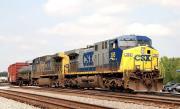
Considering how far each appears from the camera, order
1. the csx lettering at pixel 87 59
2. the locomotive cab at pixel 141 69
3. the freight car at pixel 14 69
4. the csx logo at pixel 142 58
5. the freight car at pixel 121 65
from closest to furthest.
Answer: the locomotive cab at pixel 141 69 → the freight car at pixel 121 65 → the csx logo at pixel 142 58 → the csx lettering at pixel 87 59 → the freight car at pixel 14 69

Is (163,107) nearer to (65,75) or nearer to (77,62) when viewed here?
(77,62)

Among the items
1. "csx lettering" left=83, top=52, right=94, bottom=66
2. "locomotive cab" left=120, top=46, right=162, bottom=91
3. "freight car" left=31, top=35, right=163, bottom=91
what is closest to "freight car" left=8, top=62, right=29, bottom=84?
"freight car" left=31, top=35, right=163, bottom=91

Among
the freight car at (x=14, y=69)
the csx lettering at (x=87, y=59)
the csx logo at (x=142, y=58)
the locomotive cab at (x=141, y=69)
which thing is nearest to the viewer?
the locomotive cab at (x=141, y=69)

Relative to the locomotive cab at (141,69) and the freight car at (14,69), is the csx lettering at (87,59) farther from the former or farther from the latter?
the freight car at (14,69)

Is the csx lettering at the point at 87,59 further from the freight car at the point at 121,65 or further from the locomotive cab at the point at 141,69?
the locomotive cab at the point at 141,69

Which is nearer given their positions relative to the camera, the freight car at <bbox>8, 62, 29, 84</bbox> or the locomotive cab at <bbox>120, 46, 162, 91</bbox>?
the locomotive cab at <bbox>120, 46, 162, 91</bbox>

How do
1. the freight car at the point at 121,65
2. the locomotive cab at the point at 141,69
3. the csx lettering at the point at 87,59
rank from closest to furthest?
the locomotive cab at the point at 141,69 < the freight car at the point at 121,65 < the csx lettering at the point at 87,59

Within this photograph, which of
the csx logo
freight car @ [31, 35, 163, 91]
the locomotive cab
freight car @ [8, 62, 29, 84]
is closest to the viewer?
the locomotive cab

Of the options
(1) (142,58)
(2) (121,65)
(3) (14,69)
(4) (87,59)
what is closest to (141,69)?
(1) (142,58)

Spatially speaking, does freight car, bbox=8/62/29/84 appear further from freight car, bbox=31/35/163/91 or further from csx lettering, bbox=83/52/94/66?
csx lettering, bbox=83/52/94/66

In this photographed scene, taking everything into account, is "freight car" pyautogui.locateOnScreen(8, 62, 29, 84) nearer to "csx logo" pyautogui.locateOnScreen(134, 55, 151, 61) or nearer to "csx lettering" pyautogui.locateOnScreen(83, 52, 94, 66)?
"csx lettering" pyautogui.locateOnScreen(83, 52, 94, 66)

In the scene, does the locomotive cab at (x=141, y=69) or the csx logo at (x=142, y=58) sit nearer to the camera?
the locomotive cab at (x=141, y=69)

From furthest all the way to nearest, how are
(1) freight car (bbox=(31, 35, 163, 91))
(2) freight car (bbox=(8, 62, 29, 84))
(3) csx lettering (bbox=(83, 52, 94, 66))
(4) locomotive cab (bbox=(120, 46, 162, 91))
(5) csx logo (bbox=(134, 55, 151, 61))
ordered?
(2) freight car (bbox=(8, 62, 29, 84)) < (3) csx lettering (bbox=(83, 52, 94, 66)) < (5) csx logo (bbox=(134, 55, 151, 61)) < (1) freight car (bbox=(31, 35, 163, 91)) < (4) locomotive cab (bbox=(120, 46, 162, 91))

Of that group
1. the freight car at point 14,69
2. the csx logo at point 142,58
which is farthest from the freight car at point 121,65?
the freight car at point 14,69
